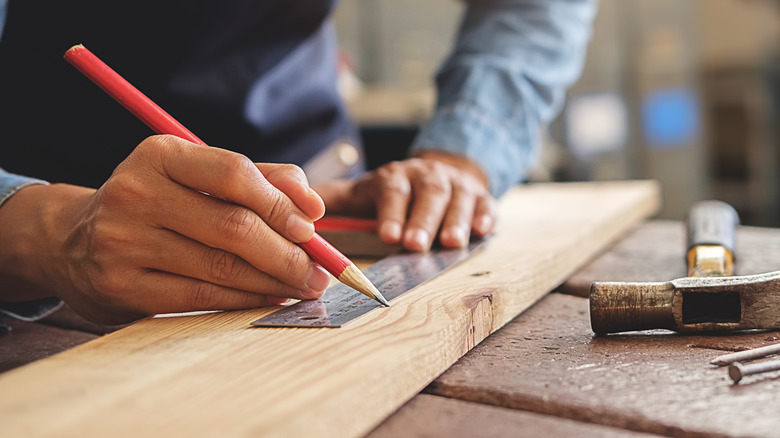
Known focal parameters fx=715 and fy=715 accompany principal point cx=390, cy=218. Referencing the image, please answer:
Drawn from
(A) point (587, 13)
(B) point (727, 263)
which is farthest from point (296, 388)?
(A) point (587, 13)

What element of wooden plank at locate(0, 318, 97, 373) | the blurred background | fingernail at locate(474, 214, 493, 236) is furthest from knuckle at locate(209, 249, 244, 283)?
the blurred background

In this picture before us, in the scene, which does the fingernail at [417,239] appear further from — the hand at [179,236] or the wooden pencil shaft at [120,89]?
the wooden pencil shaft at [120,89]

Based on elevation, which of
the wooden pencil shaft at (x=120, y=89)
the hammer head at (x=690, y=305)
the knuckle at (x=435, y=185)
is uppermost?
the wooden pencil shaft at (x=120, y=89)

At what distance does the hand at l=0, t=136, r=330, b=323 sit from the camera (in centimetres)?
80

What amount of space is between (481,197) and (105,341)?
2.44 ft

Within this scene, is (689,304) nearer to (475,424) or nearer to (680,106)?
(475,424)

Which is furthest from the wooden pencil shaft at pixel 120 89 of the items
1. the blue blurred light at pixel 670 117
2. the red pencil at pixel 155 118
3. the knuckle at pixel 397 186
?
the blue blurred light at pixel 670 117

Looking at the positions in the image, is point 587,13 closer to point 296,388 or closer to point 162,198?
point 162,198

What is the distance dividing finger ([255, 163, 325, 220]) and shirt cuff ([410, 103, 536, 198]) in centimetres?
72

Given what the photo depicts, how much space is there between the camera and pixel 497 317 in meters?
0.86

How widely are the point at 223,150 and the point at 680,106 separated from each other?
16.6 feet

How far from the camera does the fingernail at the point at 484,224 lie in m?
1.23

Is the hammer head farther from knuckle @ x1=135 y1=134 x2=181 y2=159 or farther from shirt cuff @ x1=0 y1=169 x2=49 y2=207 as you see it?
shirt cuff @ x1=0 y1=169 x2=49 y2=207

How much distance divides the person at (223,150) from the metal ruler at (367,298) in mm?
30
